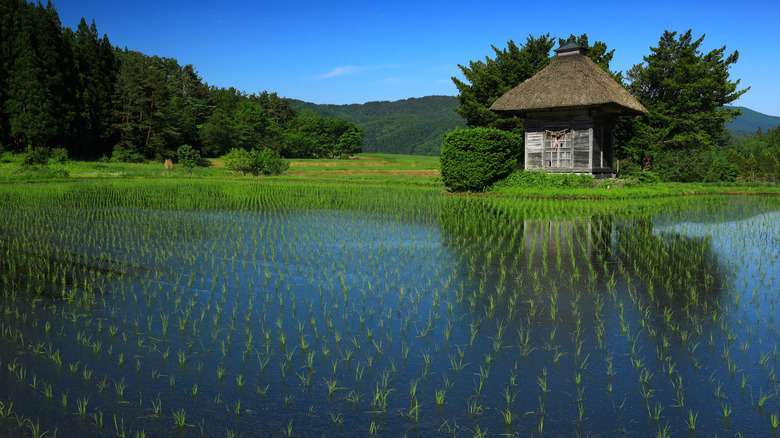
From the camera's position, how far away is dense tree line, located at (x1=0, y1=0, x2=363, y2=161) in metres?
44.8

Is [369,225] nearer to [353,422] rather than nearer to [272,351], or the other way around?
[272,351]

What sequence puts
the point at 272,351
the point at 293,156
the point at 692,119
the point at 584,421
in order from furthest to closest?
the point at 293,156, the point at 692,119, the point at 272,351, the point at 584,421

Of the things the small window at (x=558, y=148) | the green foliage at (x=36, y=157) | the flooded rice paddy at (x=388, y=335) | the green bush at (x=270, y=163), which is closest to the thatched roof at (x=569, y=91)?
the small window at (x=558, y=148)

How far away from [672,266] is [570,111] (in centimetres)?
1904

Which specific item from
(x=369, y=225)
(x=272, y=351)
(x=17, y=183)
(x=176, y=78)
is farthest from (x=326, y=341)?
(x=176, y=78)

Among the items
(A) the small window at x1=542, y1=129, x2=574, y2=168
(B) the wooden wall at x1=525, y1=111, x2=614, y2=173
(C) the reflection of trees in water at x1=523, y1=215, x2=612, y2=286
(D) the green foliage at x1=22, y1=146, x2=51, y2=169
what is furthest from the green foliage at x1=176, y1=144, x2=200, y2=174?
(C) the reflection of trees in water at x1=523, y1=215, x2=612, y2=286

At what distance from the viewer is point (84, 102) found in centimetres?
5166

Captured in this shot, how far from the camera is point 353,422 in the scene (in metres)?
3.94

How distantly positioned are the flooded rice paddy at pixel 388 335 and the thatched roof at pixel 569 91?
14.1 metres

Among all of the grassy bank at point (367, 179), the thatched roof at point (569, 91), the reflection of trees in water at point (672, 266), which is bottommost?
the reflection of trees in water at point (672, 266)

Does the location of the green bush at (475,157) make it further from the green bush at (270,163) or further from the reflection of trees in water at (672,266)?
the green bush at (270,163)

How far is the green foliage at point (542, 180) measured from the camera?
1021 inches

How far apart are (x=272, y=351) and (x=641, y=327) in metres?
4.06

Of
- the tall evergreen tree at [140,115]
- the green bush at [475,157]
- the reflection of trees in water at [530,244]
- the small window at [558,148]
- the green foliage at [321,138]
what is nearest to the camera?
the reflection of trees in water at [530,244]
